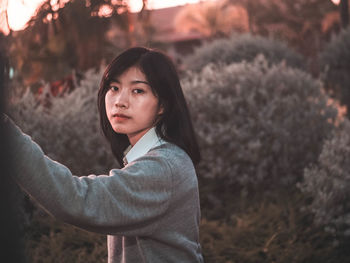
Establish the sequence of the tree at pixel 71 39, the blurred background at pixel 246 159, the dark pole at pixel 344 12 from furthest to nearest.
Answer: the dark pole at pixel 344 12, the tree at pixel 71 39, the blurred background at pixel 246 159

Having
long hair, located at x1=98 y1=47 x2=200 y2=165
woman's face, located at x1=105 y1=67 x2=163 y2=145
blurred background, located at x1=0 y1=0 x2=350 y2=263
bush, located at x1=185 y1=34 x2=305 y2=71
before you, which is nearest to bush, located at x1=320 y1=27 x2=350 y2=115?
bush, located at x1=185 y1=34 x2=305 y2=71

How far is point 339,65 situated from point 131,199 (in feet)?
30.8

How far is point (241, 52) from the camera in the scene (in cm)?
1010

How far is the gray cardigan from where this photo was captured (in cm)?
111

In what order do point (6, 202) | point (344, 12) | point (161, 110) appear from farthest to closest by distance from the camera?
1. point (344, 12)
2. point (161, 110)
3. point (6, 202)

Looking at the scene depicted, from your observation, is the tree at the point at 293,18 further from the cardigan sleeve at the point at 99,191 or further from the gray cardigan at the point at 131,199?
the cardigan sleeve at the point at 99,191

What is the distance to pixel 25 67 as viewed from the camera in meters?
11.3

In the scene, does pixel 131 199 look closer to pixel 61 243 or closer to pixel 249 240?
pixel 61 243

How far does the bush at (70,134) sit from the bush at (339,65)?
620cm

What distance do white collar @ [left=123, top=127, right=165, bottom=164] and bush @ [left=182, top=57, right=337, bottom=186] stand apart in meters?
3.12

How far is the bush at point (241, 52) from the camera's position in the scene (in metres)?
10.1

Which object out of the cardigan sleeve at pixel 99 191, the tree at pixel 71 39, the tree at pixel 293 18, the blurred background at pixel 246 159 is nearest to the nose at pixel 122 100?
the cardigan sleeve at pixel 99 191

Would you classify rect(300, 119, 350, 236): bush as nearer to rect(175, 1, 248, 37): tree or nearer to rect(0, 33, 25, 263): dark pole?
rect(0, 33, 25, 263): dark pole

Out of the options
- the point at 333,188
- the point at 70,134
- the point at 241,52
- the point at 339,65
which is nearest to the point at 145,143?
the point at 333,188
